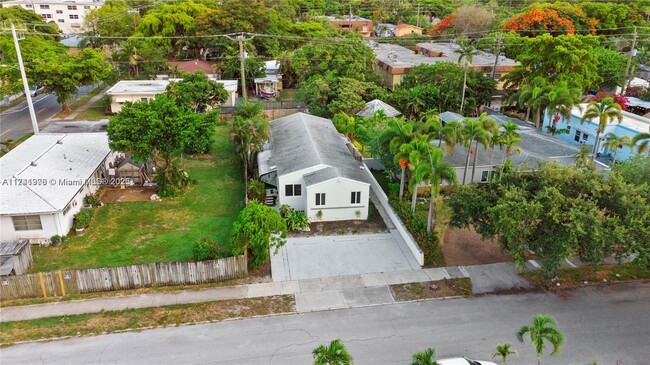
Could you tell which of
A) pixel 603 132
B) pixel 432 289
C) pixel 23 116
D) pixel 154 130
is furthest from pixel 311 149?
pixel 23 116

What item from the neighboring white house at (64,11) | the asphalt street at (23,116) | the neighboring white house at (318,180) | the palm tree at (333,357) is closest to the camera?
the palm tree at (333,357)

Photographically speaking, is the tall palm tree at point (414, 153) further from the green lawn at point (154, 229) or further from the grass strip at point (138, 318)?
the green lawn at point (154, 229)

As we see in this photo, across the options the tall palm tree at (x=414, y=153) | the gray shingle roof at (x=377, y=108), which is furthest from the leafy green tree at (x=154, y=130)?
the gray shingle roof at (x=377, y=108)

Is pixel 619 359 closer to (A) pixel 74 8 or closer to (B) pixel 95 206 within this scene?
(B) pixel 95 206

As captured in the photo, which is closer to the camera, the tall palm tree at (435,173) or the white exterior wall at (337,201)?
the tall palm tree at (435,173)

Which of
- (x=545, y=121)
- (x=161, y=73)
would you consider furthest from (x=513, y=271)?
(x=161, y=73)

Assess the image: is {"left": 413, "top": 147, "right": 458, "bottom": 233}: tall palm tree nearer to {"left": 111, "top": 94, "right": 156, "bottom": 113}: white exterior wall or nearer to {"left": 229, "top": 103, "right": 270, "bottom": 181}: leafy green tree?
{"left": 229, "top": 103, "right": 270, "bottom": 181}: leafy green tree

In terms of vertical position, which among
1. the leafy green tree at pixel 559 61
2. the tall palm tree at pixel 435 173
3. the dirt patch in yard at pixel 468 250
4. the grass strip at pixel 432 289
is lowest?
the dirt patch in yard at pixel 468 250
